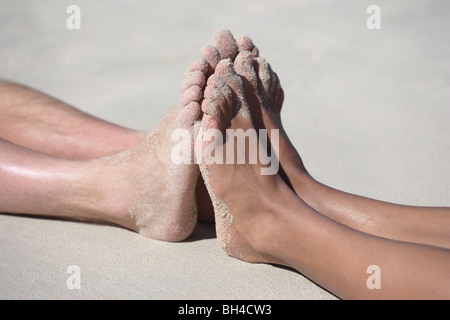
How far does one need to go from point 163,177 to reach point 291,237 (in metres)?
0.39

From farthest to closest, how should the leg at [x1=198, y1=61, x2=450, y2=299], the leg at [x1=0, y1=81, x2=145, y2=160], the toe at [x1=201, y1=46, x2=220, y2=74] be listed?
1. the leg at [x1=0, y1=81, x2=145, y2=160]
2. the toe at [x1=201, y1=46, x2=220, y2=74]
3. the leg at [x1=198, y1=61, x2=450, y2=299]

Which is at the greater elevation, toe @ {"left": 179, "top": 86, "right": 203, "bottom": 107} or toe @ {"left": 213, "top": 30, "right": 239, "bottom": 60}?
toe @ {"left": 213, "top": 30, "right": 239, "bottom": 60}

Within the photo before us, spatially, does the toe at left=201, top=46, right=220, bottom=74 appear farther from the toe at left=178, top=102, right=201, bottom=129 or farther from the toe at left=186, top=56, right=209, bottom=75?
the toe at left=178, top=102, right=201, bottom=129

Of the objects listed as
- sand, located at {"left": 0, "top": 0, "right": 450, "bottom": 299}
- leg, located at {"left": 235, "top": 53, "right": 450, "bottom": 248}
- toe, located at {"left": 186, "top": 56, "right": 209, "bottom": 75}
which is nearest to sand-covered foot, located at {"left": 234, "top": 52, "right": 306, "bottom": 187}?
leg, located at {"left": 235, "top": 53, "right": 450, "bottom": 248}

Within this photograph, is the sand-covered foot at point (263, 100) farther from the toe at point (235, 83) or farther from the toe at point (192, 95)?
the toe at point (192, 95)

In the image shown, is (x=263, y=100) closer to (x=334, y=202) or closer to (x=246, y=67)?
(x=246, y=67)

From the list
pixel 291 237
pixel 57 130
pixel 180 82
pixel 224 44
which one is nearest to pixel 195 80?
pixel 224 44

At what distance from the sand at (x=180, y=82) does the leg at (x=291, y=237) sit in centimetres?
10

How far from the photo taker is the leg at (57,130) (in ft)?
6.12

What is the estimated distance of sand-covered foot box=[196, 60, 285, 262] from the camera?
144cm

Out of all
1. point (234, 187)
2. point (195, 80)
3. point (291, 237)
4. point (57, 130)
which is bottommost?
point (291, 237)

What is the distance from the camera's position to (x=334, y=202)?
1.55m

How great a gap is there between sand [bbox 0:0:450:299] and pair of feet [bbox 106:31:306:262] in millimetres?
94

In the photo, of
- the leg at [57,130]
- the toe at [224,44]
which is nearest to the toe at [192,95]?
the toe at [224,44]
